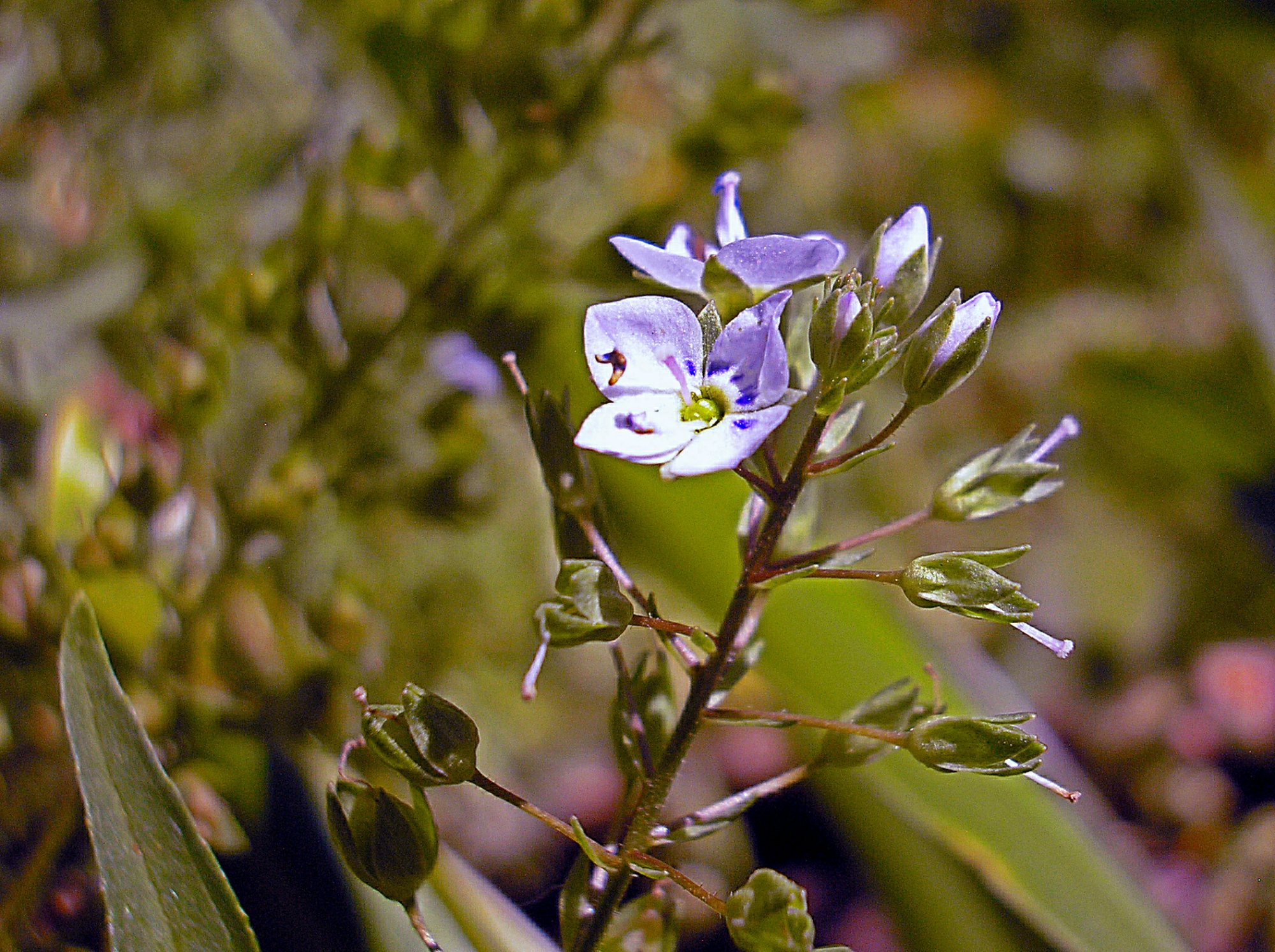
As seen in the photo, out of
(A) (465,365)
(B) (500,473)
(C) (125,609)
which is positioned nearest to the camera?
(C) (125,609)

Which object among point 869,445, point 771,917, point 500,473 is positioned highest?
point 869,445

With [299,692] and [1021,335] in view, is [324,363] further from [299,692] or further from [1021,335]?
[1021,335]

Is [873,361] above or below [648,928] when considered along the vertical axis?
above

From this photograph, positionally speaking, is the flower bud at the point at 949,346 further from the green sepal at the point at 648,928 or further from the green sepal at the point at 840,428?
the green sepal at the point at 648,928

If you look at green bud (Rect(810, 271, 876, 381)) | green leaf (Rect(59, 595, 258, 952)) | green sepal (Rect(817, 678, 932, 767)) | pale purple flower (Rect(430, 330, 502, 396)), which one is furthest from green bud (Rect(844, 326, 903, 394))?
pale purple flower (Rect(430, 330, 502, 396))

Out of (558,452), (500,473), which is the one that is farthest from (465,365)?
(558,452)

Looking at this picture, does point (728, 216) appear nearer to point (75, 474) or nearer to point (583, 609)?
point (583, 609)

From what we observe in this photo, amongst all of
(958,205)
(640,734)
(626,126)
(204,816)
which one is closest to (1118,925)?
(640,734)
